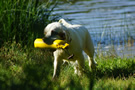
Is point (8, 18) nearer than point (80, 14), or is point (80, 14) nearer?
point (8, 18)

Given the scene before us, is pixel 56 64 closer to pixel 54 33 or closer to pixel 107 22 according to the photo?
pixel 54 33

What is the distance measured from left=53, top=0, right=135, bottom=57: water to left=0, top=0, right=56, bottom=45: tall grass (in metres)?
1.20

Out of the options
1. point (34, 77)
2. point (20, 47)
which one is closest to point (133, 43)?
point (20, 47)

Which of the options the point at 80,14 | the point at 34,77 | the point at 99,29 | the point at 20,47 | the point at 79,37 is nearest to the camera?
the point at 34,77

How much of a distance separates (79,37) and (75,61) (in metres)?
0.56

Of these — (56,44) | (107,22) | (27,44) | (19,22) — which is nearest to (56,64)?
(56,44)

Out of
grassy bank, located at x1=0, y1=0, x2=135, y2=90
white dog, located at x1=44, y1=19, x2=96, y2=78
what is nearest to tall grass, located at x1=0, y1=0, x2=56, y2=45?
grassy bank, located at x1=0, y1=0, x2=135, y2=90

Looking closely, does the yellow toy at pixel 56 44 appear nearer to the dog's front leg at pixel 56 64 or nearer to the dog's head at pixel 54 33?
the dog's head at pixel 54 33

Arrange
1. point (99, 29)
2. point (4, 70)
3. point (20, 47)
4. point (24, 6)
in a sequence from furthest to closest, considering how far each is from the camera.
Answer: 1. point (99, 29)
2. point (24, 6)
3. point (20, 47)
4. point (4, 70)

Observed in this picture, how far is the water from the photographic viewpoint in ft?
30.3

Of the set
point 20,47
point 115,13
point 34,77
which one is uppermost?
point 34,77

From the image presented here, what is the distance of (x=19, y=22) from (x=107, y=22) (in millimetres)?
5502

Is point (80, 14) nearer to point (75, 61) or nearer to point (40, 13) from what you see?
point (40, 13)

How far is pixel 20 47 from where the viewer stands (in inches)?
281
